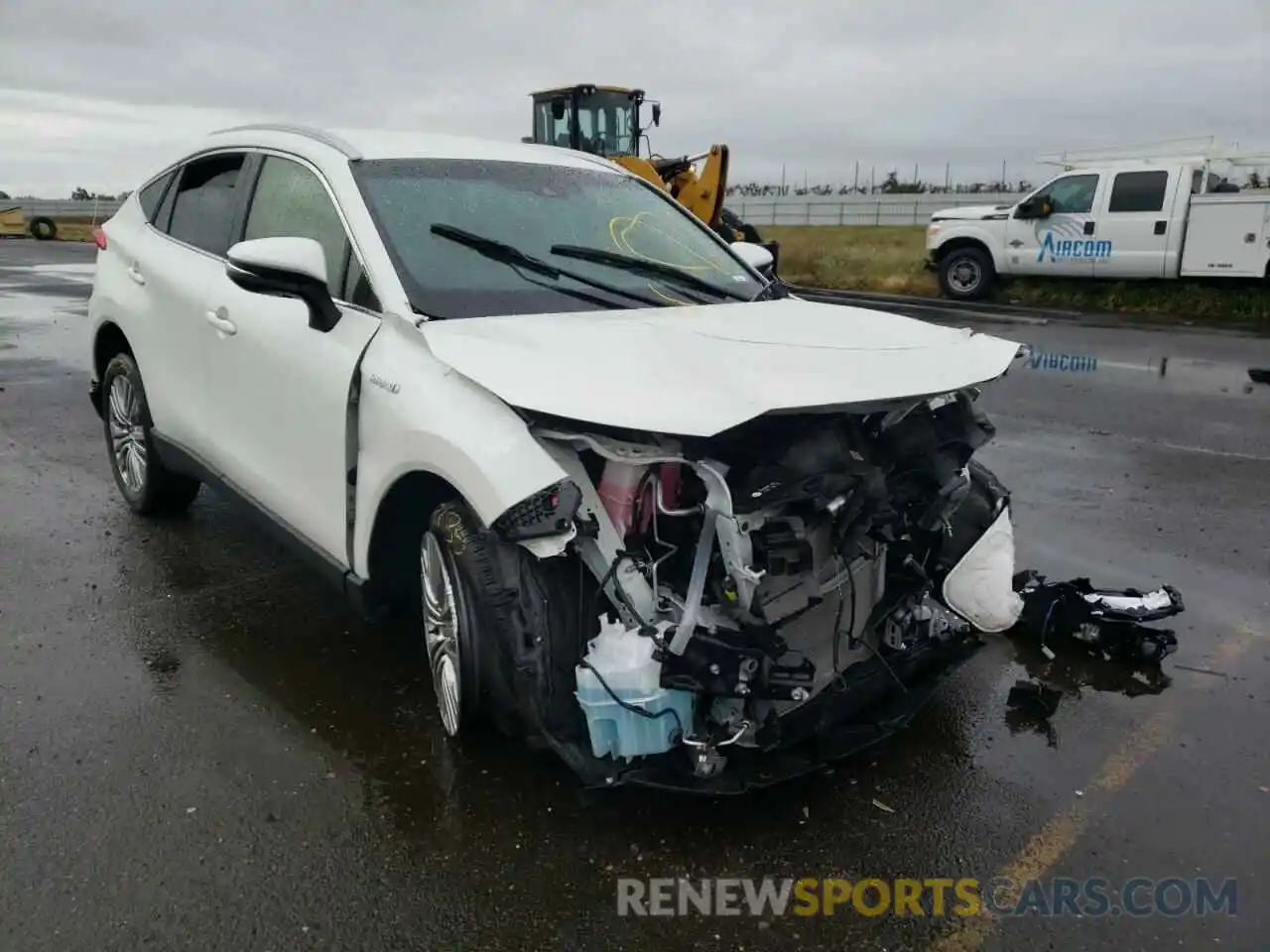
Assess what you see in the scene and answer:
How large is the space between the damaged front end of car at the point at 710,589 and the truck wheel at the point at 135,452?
121 inches

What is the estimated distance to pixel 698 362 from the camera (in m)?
2.95

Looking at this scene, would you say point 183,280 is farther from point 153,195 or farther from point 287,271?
point 287,271

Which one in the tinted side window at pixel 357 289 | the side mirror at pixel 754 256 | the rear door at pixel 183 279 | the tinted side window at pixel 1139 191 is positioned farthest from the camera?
the tinted side window at pixel 1139 191

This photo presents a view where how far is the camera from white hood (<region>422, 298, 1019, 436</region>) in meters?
2.69

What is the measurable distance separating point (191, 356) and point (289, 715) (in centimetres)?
176

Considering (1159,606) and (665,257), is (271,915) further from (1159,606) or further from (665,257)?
(1159,606)

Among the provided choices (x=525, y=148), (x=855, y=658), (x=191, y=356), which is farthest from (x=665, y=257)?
(x=191, y=356)

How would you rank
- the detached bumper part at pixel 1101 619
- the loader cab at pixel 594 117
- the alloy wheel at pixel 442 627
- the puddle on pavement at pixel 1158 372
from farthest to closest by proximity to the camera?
the loader cab at pixel 594 117, the puddle on pavement at pixel 1158 372, the detached bumper part at pixel 1101 619, the alloy wheel at pixel 442 627

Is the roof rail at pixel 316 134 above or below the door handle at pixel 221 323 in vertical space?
above

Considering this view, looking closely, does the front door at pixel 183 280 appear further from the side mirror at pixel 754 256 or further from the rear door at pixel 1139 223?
the rear door at pixel 1139 223

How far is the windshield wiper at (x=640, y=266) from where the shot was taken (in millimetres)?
3934

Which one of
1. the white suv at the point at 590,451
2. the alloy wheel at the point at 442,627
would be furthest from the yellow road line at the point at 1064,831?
the alloy wheel at the point at 442,627

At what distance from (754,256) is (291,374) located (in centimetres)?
223

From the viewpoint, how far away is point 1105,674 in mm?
4020
